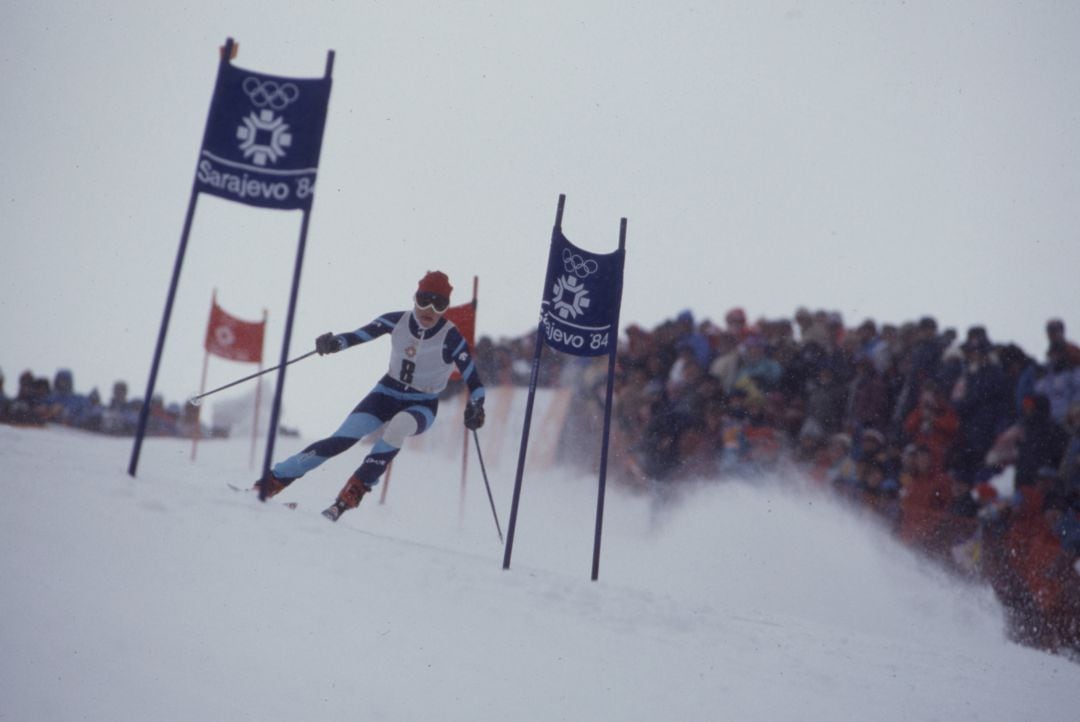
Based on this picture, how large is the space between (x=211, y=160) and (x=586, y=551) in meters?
4.65

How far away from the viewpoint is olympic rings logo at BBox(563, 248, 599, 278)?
561 centimetres

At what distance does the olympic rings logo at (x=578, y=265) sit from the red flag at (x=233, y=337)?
3.72 metres

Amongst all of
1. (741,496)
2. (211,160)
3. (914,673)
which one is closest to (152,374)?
(211,160)

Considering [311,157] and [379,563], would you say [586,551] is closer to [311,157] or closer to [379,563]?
[379,563]

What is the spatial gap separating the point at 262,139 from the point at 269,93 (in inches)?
9.2

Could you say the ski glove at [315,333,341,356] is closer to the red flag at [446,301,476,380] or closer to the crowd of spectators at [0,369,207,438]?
the red flag at [446,301,476,380]

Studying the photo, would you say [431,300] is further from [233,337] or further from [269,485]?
[233,337]

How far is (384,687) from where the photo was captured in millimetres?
3434

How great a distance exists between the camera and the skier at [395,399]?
4.54 meters

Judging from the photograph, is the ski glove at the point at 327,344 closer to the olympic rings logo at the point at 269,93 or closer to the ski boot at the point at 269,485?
the ski boot at the point at 269,485

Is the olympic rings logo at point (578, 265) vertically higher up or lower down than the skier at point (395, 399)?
higher up

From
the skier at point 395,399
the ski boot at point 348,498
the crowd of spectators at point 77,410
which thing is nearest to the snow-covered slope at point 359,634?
the ski boot at point 348,498

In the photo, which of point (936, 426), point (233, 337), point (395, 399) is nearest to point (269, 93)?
point (395, 399)

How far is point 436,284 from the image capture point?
4.48m
